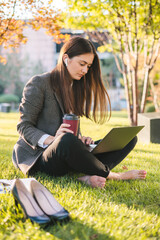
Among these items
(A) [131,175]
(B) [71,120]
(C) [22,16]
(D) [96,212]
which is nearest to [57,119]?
(B) [71,120]

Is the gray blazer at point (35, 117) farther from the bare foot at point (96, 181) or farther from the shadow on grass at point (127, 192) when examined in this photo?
the bare foot at point (96, 181)

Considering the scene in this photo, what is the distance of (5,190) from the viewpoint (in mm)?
2373

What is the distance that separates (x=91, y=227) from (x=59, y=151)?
78cm

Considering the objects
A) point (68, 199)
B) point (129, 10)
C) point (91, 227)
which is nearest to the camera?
point (91, 227)

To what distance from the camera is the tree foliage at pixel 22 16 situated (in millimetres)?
5812

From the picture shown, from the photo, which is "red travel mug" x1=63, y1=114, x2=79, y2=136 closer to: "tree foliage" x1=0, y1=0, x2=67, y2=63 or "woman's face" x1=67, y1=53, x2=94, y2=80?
"woman's face" x1=67, y1=53, x2=94, y2=80

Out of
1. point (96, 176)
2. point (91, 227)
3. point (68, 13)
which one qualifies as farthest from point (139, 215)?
point (68, 13)

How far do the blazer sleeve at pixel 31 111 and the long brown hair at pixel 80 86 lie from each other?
0.16 m

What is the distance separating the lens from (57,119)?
9.31 feet

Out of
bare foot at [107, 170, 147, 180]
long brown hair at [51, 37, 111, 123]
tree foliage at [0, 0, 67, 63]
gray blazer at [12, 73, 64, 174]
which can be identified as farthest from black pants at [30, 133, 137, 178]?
tree foliage at [0, 0, 67, 63]

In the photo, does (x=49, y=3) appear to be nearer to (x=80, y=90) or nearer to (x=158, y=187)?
(x=80, y=90)

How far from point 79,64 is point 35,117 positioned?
23.6 inches

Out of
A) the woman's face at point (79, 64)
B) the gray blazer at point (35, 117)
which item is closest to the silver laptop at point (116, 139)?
the gray blazer at point (35, 117)

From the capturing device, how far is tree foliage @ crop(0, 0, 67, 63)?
581cm
